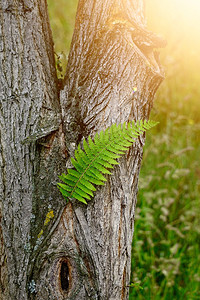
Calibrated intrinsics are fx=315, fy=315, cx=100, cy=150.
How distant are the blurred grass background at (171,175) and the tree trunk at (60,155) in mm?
415

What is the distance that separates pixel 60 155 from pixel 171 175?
1993 mm

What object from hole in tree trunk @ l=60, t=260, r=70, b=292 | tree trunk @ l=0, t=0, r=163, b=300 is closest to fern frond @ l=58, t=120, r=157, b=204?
tree trunk @ l=0, t=0, r=163, b=300

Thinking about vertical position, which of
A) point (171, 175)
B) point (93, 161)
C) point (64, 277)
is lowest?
point (64, 277)

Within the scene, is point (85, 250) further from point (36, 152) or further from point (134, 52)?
point (134, 52)

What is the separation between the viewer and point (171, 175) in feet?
11.4

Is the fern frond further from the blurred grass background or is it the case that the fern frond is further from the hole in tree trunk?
the blurred grass background

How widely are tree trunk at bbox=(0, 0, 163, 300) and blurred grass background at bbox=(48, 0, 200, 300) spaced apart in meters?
0.41

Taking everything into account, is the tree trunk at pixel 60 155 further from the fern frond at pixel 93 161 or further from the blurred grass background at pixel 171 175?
the blurred grass background at pixel 171 175

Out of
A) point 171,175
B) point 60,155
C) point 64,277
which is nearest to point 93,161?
point 60,155

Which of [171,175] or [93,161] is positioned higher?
[171,175]

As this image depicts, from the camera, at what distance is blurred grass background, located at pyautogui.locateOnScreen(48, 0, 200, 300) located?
109 inches

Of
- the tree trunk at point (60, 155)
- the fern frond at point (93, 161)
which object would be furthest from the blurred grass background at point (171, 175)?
the fern frond at point (93, 161)

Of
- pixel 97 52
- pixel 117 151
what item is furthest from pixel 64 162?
pixel 97 52

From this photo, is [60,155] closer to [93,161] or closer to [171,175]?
[93,161]
